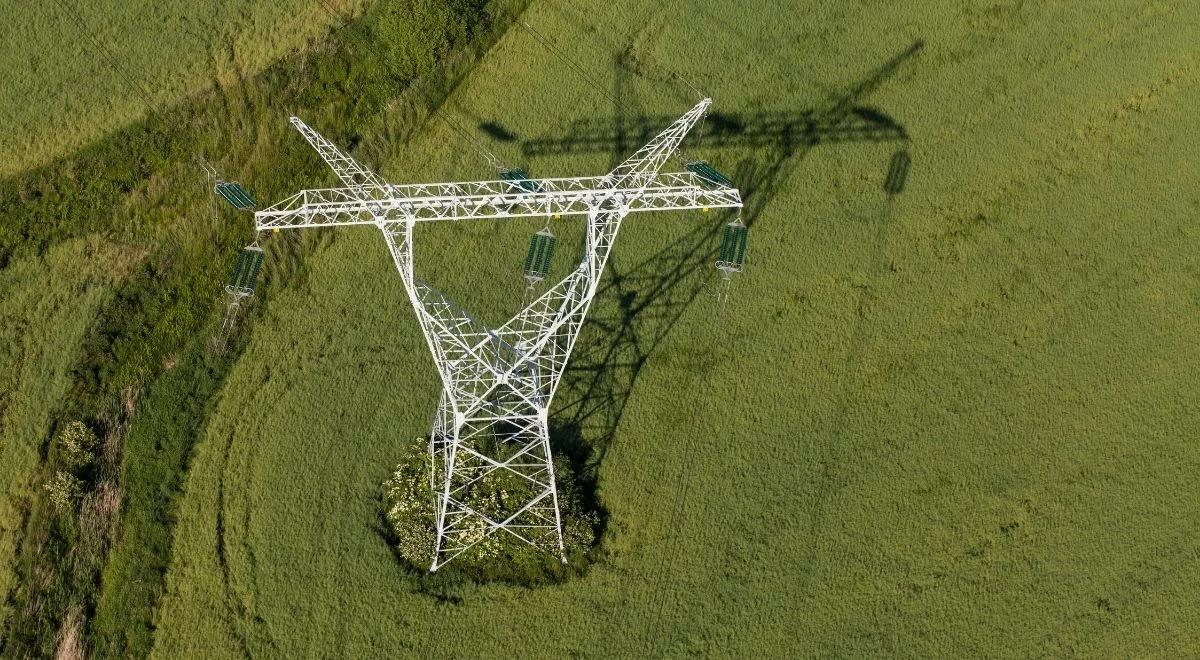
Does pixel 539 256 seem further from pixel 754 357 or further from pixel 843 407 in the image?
pixel 843 407

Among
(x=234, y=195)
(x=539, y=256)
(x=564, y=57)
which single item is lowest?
(x=234, y=195)

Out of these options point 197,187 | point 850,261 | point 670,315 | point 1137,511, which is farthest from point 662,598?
point 197,187

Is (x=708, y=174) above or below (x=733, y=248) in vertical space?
above

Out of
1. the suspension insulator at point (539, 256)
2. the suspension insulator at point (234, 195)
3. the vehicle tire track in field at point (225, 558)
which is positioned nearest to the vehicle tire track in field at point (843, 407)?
→ the suspension insulator at point (539, 256)

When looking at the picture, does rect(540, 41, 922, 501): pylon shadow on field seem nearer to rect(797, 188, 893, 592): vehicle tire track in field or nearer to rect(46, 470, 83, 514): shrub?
rect(797, 188, 893, 592): vehicle tire track in field

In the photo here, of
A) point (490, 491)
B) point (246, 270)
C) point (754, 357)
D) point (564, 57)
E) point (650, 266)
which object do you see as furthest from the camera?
point (564, 57)

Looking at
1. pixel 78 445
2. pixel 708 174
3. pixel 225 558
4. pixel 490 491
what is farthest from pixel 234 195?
pixel 708 174
